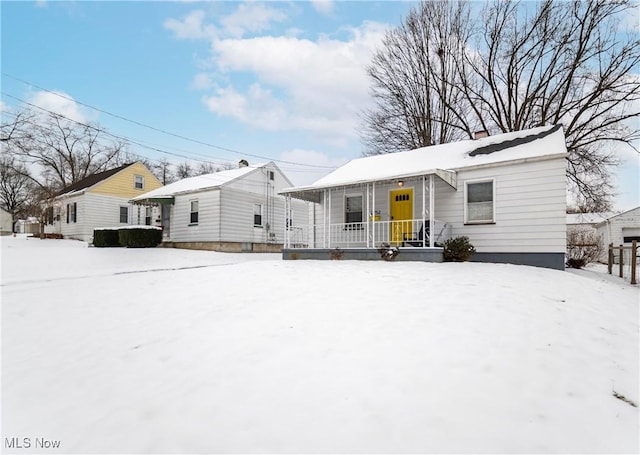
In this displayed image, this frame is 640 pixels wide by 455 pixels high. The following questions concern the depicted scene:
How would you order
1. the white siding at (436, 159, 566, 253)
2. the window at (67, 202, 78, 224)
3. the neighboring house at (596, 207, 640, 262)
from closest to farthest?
the white siding at (436, 159, 566, 253), the neighboring house at (596, 207, 640, 262), the window at (67, 202, 78, 224)

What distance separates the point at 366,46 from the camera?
20.0 meters

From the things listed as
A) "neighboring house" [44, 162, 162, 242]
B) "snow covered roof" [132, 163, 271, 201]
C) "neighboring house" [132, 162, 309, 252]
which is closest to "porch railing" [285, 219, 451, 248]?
"neighboring house" [132, 162, 309, 252]

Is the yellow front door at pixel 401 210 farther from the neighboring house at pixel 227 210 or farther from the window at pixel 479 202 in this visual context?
the neighboring house at pixel 227 210

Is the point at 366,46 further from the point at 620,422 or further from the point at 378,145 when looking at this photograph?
the point at 620,422

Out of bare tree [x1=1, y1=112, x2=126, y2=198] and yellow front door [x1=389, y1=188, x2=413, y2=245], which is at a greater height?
bare tree [x1=1, y1=112, x2=126, y2=198]

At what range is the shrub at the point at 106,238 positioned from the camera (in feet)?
59.5

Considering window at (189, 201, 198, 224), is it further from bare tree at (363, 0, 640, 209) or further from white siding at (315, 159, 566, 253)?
white siding at (315, 159, 566, 253)

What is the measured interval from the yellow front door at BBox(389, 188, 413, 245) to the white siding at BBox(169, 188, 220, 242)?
31.4 ft

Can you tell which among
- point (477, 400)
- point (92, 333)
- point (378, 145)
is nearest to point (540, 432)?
point (477, 400)

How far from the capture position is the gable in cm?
2283

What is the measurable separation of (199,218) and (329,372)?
1658cm

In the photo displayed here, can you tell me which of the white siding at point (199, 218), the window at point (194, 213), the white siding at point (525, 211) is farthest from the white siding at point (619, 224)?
the window at point (194, 213)

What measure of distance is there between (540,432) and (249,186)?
1800 centimetres

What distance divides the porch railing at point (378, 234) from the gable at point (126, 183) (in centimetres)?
1769
